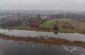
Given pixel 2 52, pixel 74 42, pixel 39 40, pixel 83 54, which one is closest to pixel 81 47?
pixel 74 42

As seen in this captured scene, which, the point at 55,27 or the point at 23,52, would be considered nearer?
the point at 23,52

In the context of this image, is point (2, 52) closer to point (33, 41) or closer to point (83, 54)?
point (33, 41)

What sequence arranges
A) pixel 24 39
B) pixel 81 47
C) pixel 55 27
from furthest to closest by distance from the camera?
pixel 55 27 → pixel 24 39 → pixel 81 47

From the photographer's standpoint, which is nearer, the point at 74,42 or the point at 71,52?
the point at 71,52

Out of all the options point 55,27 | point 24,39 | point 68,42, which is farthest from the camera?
point 55,27

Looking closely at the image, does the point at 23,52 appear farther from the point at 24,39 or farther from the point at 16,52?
the point at 24,39

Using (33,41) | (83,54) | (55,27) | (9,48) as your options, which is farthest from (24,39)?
(55,27)

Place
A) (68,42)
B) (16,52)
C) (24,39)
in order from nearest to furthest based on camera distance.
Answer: (16,52), (68,42), (24,39)

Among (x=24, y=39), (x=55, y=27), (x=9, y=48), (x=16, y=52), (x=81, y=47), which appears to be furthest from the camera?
(x=55, y=27)
